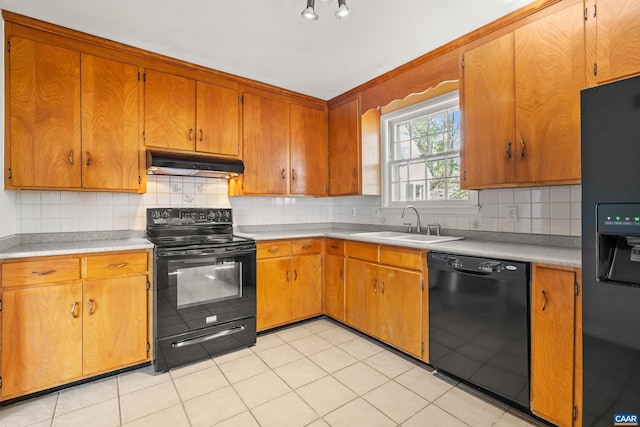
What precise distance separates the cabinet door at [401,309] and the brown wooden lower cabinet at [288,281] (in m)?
0.84

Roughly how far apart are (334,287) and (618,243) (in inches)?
89.4

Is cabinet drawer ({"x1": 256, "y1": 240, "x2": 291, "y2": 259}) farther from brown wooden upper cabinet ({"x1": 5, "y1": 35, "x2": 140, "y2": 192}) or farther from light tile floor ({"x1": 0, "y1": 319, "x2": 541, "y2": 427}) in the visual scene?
brown wooden upper cabinet ({"x1": 5, "y1": 35, "x2": 140, "y2": 192})

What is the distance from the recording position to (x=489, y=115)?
7.02ft

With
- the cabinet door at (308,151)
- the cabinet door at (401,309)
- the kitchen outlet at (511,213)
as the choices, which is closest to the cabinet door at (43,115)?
the cabinet door at (308,151)

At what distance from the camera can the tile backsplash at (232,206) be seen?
6.98 feet

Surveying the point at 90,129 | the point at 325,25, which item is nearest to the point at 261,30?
the point at 325,25

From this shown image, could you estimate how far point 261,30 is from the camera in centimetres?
223

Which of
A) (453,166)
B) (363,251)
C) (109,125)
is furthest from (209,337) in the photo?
(453,166)

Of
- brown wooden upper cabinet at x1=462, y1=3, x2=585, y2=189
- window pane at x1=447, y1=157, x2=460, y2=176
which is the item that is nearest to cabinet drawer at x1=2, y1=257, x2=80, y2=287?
brown wooden upper cabinet at x1=462, y1=3, x2=585, y2=189

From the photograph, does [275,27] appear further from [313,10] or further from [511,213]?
[511,213]

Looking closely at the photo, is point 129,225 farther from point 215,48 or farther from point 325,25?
point 325,25

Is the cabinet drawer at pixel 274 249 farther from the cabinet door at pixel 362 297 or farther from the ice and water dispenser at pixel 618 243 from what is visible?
the ice and water dispenser at pixel 618 243

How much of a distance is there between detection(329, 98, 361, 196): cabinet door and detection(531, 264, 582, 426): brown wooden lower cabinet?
1.97 meters

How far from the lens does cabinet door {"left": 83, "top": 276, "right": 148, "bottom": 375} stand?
83.2 inches
